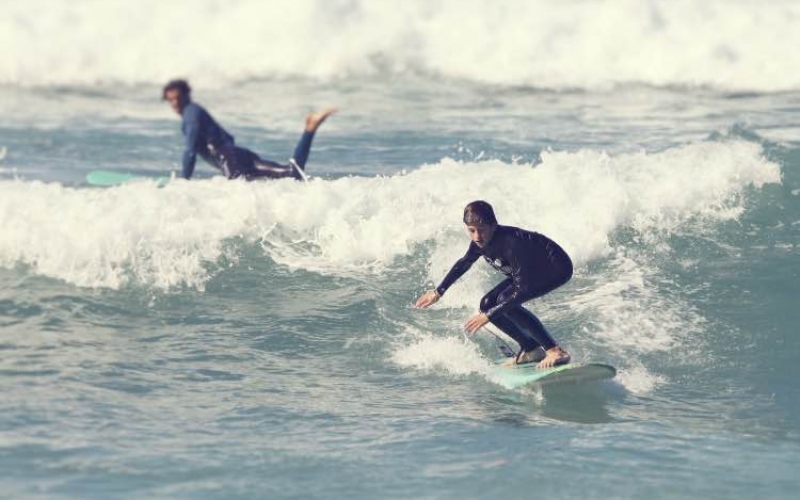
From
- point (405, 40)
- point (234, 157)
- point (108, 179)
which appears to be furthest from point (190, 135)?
point (405, 40)

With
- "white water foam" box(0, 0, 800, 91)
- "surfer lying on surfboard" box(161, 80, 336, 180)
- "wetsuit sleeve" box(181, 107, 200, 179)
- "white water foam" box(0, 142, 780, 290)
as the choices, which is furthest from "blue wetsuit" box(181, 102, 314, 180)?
"white water foam" box(0, 0, 800, 91)

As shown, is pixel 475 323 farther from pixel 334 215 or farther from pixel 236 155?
pixel 236 155

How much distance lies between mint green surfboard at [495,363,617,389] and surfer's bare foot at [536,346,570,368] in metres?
0.04

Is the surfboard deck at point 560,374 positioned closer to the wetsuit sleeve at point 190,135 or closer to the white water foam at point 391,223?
the white water foam at point 391,223

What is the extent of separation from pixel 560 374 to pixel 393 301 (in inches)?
105

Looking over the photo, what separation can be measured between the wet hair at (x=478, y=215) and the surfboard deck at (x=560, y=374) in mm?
1026

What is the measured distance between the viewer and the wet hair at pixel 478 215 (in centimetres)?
779

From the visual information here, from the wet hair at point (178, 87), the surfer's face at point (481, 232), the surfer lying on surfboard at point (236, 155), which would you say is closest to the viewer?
the surfer's face at point (481, 232)

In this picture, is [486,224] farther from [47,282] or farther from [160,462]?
[47,282]

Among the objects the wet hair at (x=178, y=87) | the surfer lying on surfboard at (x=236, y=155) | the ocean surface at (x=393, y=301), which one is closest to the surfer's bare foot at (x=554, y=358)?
the ocean surface at (x=393, y=301)

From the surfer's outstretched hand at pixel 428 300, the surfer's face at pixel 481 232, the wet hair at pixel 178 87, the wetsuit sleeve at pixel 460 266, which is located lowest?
the surfer's outstretched hand at pixel 428 300

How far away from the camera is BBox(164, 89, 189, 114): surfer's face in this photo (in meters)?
12.3

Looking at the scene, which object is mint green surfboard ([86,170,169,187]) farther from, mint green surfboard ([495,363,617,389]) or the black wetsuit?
mint green surfboard ([495,363,617,389])

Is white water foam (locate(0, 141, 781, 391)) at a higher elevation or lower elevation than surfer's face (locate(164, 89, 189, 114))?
lower
